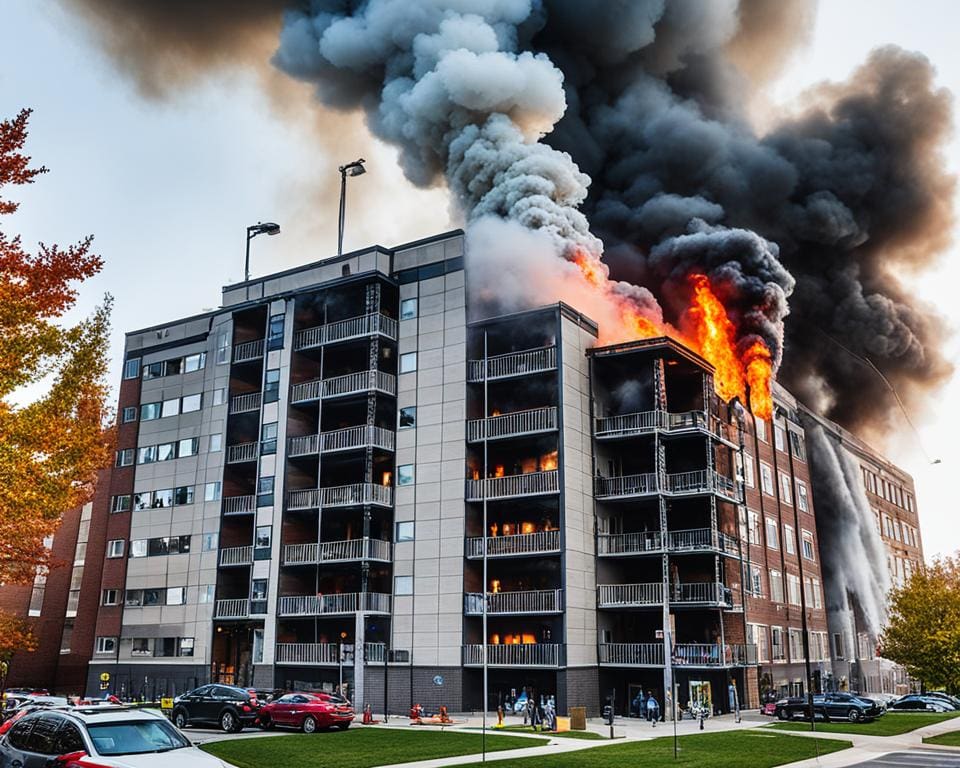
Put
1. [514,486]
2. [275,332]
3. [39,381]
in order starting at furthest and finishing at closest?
[275,332] < [514,486] < [39,381]

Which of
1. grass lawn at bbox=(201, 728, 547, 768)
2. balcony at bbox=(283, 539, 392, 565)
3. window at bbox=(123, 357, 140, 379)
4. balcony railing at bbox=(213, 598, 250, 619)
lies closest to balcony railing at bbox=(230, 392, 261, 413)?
balcony at bbox=(283, 539, 392, 565)

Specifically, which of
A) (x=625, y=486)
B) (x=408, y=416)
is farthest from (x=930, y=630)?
(x=408, y=416)

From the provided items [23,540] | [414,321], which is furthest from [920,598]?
[23,540]

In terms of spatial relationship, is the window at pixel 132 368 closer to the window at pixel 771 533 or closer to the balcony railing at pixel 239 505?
the balcony railing at pixel 239 505

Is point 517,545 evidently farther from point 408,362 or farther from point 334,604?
point 408,362

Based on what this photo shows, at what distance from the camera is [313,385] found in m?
51.2

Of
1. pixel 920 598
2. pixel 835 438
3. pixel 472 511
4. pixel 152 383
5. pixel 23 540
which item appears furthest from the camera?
pixel 835 438

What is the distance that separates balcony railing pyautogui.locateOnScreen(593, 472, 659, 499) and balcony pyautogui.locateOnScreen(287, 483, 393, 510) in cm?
1105

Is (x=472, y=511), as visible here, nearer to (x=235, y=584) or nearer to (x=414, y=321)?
(x=414, y=321)

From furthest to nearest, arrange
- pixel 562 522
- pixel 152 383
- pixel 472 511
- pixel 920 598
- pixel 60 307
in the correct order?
pixel 152 383 → pixel 920 598 → pixel 472 511 → pixel 562 522 → pixel 60 307

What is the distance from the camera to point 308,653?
46344 mm

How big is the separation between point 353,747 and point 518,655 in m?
15.0

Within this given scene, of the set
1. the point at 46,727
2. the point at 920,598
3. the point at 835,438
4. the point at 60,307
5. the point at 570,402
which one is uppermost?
the point at 835,438

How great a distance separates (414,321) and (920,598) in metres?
31.8
